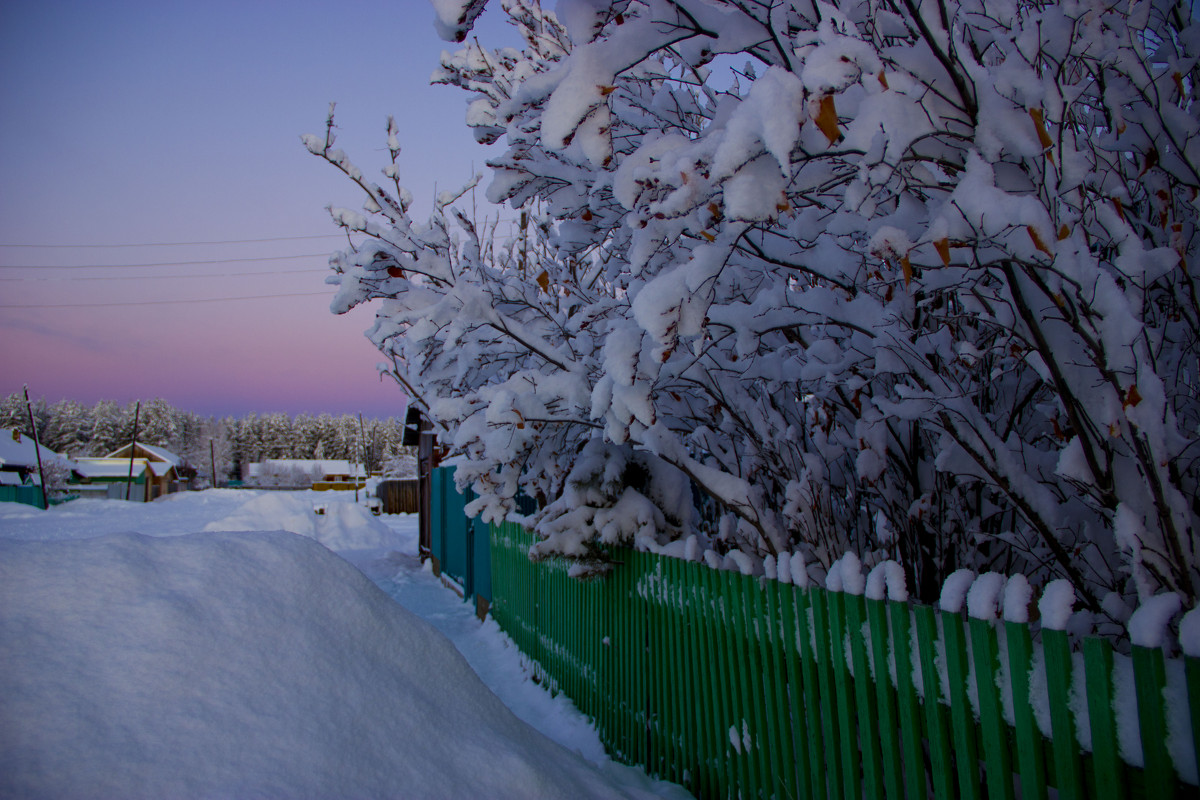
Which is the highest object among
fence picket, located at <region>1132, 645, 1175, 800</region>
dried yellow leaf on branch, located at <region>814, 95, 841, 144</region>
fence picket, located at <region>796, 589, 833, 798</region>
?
dried yellow leaf on branch, located at <region>814, 95, 841, 144</region>

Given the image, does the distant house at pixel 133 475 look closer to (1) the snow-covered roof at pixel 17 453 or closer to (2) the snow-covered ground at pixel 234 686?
(1) the snow-covered roof at pixel 17 453

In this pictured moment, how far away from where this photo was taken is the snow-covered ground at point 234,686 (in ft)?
5.92

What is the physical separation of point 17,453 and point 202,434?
2842 inches

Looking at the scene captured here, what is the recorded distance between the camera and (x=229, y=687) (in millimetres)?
2109

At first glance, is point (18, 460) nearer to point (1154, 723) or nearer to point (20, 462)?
point (20, 462)

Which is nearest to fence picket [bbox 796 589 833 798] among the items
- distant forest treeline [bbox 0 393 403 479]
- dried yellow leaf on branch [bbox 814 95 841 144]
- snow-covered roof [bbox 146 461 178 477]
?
dried yellow leaf on branch [bbox 814 95 841 144]

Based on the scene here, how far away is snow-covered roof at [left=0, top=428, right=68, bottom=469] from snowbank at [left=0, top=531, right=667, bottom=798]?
5447 centimetres

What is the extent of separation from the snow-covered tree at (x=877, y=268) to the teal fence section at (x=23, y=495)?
4405cm

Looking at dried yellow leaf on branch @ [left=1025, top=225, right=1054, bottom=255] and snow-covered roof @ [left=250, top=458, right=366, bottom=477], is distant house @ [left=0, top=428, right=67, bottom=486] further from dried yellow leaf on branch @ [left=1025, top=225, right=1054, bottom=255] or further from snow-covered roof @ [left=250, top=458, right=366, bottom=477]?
dried yellow leaf on branch @ [left=1025, top=225, right=1054, bottom=255]

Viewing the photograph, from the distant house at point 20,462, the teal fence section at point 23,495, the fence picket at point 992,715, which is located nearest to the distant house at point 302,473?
the distant house at point 20,462

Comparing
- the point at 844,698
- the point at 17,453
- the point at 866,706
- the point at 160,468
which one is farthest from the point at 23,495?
the point at 866,706

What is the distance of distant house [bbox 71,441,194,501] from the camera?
54.5 metres

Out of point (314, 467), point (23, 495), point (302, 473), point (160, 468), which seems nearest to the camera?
point (23, 495)

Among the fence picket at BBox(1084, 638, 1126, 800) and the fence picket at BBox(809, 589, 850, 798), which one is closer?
the fence picket at BBox(1084, 638, 1126, 800)
